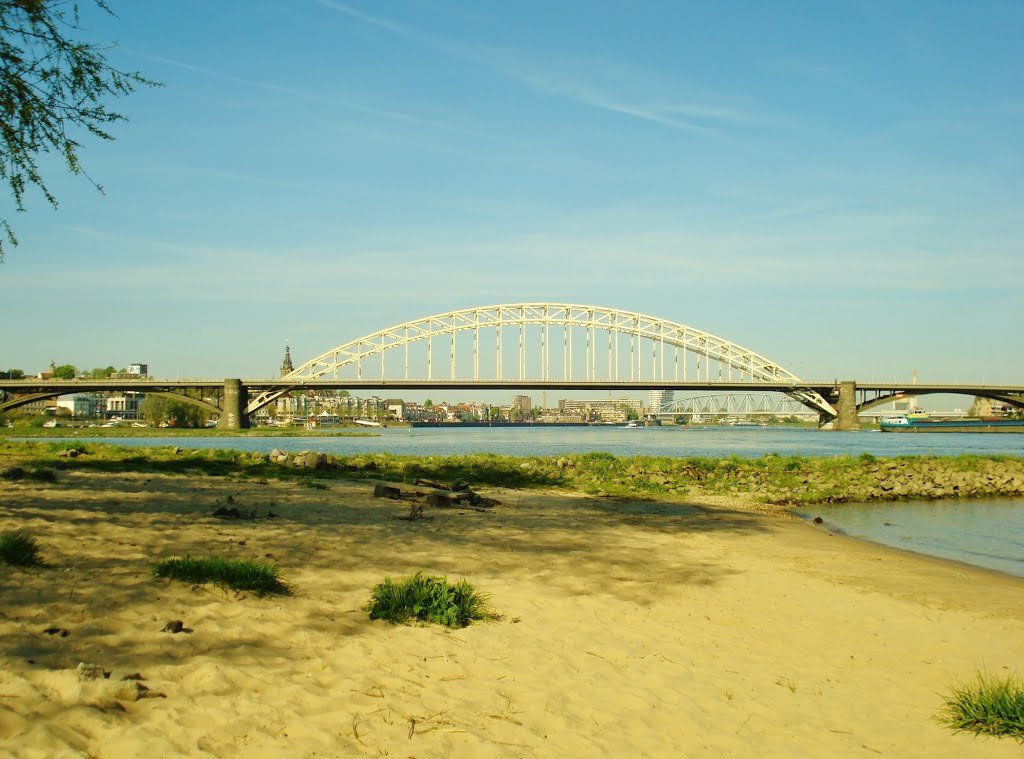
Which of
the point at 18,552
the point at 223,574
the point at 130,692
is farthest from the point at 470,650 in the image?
the point at 18,552

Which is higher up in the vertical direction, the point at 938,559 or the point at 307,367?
the point at 307,367

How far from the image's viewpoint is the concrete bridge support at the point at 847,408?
102312 mm

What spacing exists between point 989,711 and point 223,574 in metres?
6.14

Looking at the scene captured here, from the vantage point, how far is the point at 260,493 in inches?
578

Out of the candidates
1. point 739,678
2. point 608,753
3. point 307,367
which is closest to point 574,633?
point 739,678

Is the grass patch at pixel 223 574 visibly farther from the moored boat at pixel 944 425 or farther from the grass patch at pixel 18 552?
the moored boat at pixel 944 425

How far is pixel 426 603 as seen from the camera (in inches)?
275

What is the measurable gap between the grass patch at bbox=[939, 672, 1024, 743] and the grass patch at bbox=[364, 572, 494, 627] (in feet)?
12.4

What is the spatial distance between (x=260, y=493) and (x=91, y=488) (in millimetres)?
2912

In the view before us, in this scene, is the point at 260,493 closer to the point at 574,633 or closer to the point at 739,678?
the point at 574,633

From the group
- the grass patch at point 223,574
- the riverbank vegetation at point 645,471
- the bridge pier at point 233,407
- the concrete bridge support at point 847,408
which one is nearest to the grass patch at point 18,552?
the grass patch at point 223,574

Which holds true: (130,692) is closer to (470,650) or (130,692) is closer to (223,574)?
(223,574)

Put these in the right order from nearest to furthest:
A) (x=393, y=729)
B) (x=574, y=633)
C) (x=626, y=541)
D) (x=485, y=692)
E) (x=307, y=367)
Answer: (x=393, y=729)
(x=485, y=692)
(x=574, y=633)
(x=626, y=541)
(x=307, y=367)

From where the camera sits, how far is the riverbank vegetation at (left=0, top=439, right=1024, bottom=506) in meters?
22.5
